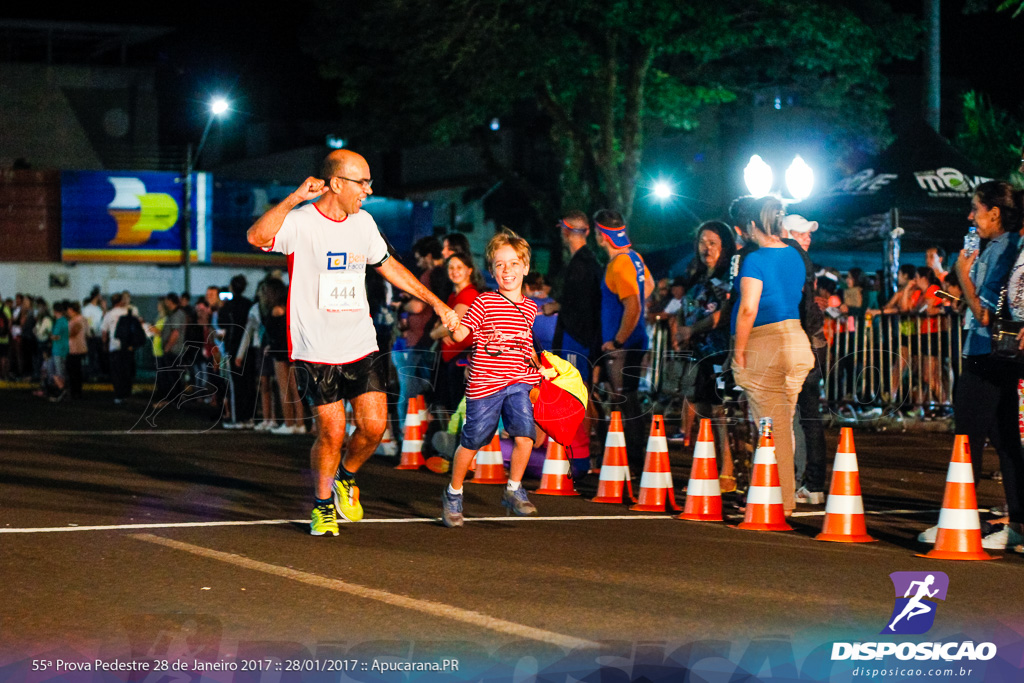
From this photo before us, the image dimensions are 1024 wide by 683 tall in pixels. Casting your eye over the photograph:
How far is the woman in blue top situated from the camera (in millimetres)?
9109

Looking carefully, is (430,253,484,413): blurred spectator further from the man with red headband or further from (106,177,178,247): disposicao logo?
(106,177,178,247): disposicao logo

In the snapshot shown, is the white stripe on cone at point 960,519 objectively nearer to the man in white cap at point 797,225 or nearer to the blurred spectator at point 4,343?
the man in white cap at point 797,225

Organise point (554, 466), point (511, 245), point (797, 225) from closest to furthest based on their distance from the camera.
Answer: point (511, 245), point (797, 225), point (554, 466)

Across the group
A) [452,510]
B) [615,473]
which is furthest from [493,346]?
[615,473]

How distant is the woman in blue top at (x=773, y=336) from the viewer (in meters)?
9.11

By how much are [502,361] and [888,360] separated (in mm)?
10679

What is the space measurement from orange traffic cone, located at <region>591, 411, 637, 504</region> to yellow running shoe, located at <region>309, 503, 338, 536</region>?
2.66 meters

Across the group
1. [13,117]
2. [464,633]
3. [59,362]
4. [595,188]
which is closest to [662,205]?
[595,188]

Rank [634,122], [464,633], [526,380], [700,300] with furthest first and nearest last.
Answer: [634,122] → [700,300] → [526,380] → [464,633]

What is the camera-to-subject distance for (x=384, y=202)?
150 feet

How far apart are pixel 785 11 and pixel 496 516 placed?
85.7ft

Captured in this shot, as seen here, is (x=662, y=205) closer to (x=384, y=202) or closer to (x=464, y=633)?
(x=384, y=202)

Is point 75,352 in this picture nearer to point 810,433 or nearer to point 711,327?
point 711,327

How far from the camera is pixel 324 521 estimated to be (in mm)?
8273
